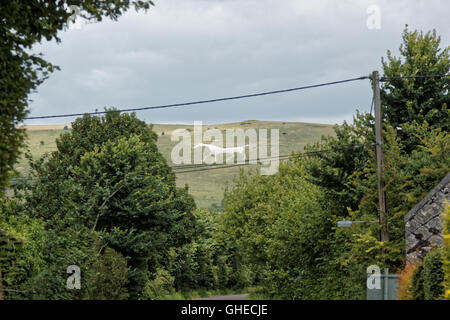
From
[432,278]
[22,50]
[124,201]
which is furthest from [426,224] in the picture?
[124,201]

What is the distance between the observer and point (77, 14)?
1522 centimetres

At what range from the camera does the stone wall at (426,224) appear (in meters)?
21.3

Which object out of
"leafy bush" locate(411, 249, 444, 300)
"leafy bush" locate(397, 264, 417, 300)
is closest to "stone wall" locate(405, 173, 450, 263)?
"leafy bush" locate(397, 264, 417, 300)

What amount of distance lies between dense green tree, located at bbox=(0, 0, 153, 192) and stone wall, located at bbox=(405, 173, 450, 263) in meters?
11.9

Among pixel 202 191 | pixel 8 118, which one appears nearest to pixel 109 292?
pixel 8 118

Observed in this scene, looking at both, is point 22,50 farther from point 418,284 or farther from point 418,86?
point 418,86

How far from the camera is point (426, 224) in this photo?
72.4 feet

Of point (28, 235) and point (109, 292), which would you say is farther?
point (109, 292)

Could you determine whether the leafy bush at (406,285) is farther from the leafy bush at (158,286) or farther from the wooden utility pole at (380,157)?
the leafy bush at (158,286)

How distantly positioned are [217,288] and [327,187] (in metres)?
40.8

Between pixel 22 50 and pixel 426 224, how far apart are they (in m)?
14.6
